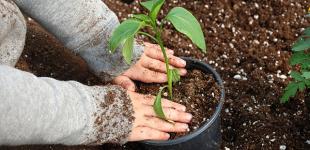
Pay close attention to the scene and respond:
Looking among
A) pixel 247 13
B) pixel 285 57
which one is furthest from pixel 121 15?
pixel 285 57

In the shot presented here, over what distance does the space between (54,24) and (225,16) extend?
2.69ft

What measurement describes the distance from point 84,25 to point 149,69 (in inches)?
10.0

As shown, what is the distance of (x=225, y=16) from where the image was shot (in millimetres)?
2145

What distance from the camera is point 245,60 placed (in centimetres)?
200

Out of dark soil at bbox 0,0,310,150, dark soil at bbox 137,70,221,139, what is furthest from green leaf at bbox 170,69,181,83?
dark soil at bbox 0,0,310,150

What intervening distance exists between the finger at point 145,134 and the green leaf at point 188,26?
13.1 inches

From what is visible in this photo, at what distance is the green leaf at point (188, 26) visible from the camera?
4.11 ft

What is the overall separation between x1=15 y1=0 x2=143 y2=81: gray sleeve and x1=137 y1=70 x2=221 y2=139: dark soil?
0.45 feet

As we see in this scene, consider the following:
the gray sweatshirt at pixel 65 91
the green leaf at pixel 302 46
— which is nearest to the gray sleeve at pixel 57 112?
the gray sweatshirt at pixel 65 91

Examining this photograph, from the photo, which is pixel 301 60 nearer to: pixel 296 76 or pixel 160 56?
pixel 296 76

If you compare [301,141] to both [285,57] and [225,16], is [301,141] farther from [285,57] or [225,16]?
[225,16]

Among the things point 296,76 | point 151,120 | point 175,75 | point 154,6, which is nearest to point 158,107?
point 151,120

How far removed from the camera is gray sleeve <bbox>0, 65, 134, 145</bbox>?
4.04 ft

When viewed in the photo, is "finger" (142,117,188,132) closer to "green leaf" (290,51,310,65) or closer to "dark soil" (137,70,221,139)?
"dark soil" (137,70,221,139)
